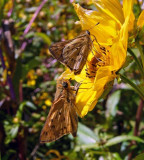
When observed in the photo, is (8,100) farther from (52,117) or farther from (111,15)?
(111,15)

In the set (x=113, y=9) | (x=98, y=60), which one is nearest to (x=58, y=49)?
(x=98, y=60)

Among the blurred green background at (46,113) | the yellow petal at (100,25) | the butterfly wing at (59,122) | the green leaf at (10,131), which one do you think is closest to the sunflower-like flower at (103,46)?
the yellow petal at (100,25)

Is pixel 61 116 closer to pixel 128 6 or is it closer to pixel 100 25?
pixel 100 25

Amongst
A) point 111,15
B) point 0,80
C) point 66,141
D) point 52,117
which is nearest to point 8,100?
point 0,80

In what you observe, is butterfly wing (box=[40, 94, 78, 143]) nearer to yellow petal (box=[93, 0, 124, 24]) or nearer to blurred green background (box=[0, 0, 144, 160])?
blurred green background (box=[0, 0, 144, 160])

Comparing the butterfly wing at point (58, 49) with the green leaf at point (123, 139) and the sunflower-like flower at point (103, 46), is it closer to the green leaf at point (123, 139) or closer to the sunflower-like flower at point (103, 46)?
the sunflower-like flower at point (103, 46)

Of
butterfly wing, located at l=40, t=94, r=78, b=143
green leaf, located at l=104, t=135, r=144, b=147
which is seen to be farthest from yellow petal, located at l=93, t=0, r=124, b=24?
green leaf, located at l=104, t=135, r=144, b=147

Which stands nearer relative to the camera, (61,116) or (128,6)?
(128,6)
